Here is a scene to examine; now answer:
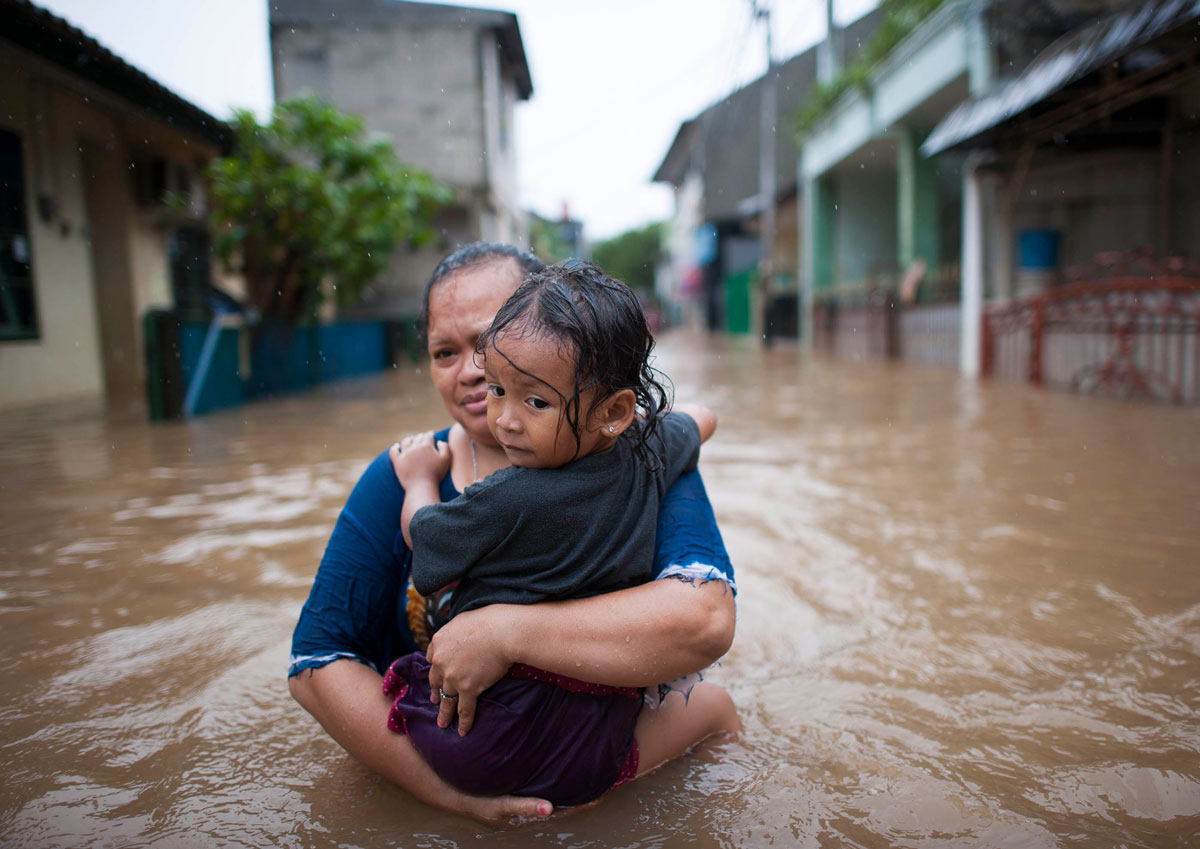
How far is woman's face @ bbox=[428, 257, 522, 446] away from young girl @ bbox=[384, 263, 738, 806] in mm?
175

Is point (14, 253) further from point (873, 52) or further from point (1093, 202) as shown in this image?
point (873, 52)

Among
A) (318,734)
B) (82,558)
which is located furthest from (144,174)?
(318,734)

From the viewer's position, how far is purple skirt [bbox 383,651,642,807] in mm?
1482

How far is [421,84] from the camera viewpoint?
15.6 meters

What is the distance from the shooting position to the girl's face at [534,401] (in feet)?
4.44

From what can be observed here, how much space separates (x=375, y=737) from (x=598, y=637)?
521 mm

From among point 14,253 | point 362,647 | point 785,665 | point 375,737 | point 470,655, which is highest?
point 14,253

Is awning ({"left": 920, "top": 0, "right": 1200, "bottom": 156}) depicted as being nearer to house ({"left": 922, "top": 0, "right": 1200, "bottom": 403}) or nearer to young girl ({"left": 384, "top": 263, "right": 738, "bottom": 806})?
house ({"left": 922, "top": 0, "right": 1200, "bottom": 403})

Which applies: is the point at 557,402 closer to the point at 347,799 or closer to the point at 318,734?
the point at 347,799

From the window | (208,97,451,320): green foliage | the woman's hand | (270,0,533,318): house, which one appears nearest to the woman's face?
the woman's hand

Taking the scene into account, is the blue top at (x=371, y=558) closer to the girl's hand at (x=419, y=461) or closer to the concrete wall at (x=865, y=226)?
the girl's hand at (x=419, y=461)

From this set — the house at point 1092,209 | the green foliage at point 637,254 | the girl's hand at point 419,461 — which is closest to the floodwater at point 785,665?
the girl's hand at point 419,461

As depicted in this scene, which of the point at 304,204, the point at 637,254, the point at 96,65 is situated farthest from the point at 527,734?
the point at 637,254

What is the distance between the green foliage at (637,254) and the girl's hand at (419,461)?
71.2 meters
